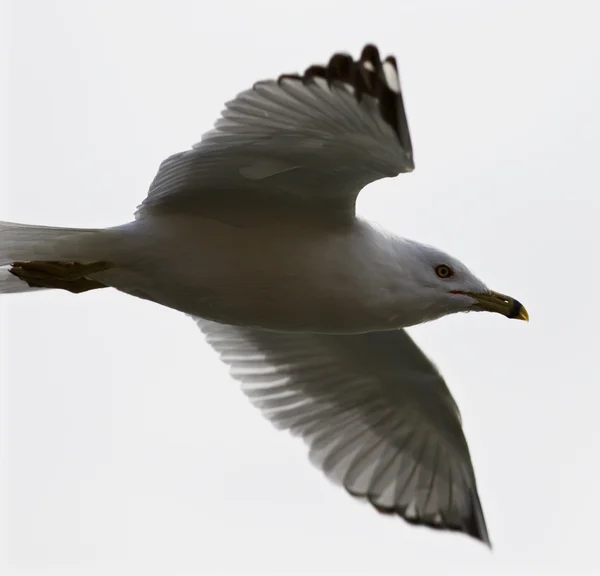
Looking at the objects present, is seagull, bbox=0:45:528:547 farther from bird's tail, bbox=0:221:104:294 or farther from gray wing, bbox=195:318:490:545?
gray wing, bbox=195:318:490:545

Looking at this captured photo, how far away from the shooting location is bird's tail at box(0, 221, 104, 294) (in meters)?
5.69

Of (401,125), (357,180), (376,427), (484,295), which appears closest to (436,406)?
(376,427)

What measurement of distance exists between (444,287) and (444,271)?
8cm

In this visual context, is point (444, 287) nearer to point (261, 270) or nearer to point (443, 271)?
point (443, 271)

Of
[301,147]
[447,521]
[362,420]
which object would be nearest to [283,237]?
[301,147]

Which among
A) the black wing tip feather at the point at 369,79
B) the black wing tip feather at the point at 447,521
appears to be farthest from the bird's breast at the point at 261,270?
the black wing tip feather at the point at 447,521

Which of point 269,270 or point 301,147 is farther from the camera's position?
point 269,270

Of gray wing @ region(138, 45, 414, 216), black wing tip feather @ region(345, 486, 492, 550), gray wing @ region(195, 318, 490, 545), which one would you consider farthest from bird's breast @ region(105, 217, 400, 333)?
black wing tip feather @ region(345, 486, 492, 550)

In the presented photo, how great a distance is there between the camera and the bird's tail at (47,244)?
569 cm

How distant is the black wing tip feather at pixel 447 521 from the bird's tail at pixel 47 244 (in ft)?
7.21

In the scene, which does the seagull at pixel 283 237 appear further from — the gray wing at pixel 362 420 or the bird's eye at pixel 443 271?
the gray wing at pixel 362 420

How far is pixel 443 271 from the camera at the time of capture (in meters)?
5.89

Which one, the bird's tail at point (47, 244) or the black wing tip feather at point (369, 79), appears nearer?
the black wing tip feather at point (369, 79)

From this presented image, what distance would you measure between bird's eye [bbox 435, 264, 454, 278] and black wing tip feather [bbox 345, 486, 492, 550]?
5.47ft
